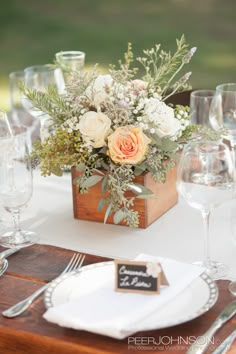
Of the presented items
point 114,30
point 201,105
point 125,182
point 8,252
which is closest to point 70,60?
point 201,105

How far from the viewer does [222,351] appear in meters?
1.05

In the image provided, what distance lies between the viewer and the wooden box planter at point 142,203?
159cm

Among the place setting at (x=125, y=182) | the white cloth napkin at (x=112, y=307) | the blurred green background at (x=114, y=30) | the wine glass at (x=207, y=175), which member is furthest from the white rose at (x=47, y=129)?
the blurred green background at (x=114, y=30)

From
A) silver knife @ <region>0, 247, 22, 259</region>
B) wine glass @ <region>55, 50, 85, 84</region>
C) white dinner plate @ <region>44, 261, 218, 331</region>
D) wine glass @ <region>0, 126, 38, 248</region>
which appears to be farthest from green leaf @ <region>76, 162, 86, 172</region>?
wine glass @ <region>55, 50, 85, 84</region>

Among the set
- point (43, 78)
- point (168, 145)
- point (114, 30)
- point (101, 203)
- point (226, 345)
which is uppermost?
point (114, 30)

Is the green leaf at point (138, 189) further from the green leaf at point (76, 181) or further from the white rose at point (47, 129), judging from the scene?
the white rose at point (47, 129)

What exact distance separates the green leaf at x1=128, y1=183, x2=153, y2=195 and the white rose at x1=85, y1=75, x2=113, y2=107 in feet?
0.65

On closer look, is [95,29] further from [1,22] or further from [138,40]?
[1,22]

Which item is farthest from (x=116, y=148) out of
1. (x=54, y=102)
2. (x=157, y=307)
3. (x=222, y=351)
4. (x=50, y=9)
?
(x=50, y=9)

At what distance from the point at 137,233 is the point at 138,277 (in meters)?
0.41

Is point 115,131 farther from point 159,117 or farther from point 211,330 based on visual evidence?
point 211,330

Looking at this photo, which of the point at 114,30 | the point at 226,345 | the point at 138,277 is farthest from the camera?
the point at 114,30

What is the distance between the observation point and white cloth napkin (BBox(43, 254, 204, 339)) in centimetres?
107

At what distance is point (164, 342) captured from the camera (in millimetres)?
1075
